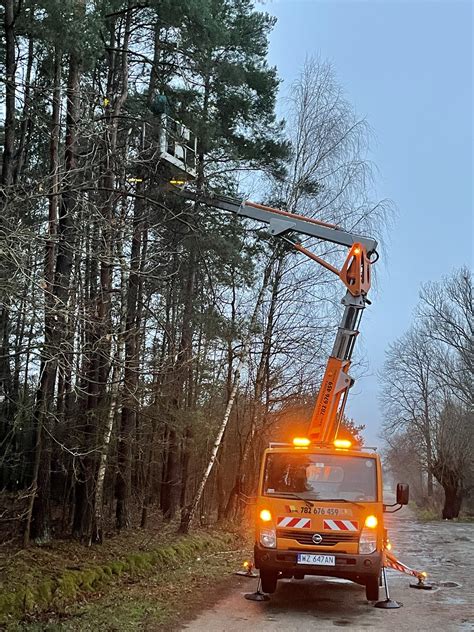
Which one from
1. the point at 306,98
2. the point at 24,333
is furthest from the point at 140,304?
the point at 306,98

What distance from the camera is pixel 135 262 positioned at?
10.8 metres

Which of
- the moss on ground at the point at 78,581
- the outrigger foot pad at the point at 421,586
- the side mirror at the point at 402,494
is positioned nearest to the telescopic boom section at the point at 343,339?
the side mirror at the point at 402,494

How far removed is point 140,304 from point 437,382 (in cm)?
3654

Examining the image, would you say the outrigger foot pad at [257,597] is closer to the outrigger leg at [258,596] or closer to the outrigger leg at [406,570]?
the outrigger leg at [258,596]

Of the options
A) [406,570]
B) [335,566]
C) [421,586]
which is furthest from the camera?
[421,586]

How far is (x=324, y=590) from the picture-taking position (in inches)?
416

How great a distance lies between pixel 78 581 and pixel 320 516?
3.44 metres

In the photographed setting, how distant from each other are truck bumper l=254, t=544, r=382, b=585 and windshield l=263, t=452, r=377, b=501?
2.58ft

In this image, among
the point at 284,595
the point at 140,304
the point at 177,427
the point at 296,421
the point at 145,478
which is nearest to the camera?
the point at 284,595

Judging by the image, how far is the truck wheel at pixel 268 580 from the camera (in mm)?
9516

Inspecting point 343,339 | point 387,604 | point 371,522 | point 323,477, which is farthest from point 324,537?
point 343,339

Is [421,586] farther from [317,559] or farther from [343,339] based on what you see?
[343,339]

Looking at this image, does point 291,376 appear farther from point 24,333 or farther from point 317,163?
point 24,333

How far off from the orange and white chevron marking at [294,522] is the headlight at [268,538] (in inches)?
6.1
